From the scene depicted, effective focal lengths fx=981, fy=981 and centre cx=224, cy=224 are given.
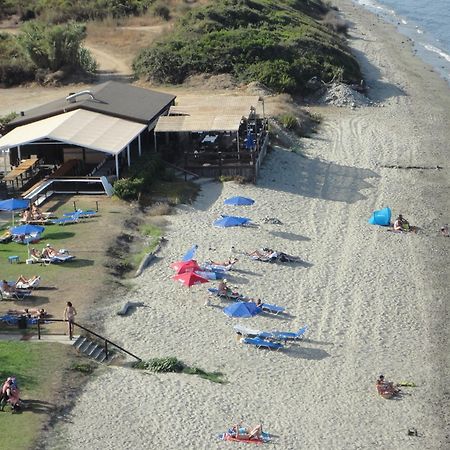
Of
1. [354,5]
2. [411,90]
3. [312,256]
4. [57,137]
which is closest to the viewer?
[312,256]

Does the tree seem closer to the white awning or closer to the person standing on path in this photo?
the white awning

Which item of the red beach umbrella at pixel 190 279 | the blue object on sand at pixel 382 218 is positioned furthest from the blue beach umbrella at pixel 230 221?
the red beach umbrella at pixel 190 279

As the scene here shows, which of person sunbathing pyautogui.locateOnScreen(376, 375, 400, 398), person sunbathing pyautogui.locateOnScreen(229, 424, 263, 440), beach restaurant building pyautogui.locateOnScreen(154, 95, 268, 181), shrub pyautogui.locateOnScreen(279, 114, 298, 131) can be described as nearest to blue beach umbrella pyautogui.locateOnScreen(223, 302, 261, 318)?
person sunbathing pyautogui.locateOnScreen(376, 375, 400, 398)

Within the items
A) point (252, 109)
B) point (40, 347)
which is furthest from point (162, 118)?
point (40, 347)

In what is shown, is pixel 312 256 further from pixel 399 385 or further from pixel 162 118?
pixel 162 118

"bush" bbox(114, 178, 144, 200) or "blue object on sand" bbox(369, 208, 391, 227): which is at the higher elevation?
"bush" bbox(114, 178, 144, 200)

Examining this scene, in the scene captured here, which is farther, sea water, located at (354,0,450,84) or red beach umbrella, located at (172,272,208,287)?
sea water, located at (354,0,450,84)

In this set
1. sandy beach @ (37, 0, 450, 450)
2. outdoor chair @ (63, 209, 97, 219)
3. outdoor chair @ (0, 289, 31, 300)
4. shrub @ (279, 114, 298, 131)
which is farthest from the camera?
shrub @ (279, 114, 298, 131)

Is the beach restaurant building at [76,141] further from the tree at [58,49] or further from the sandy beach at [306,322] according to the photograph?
the tree at [58,49]
